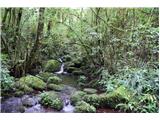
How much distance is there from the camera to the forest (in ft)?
10.5

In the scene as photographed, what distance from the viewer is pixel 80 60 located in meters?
4.18

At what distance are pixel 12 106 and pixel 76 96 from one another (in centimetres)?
69

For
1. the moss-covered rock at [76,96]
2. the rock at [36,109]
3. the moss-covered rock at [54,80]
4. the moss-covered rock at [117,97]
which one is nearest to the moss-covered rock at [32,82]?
the moss-covered rock at [54,80]

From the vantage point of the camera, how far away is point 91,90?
3.63m

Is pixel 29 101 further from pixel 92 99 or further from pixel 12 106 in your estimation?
pixel 92 99

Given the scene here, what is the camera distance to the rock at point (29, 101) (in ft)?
10.8

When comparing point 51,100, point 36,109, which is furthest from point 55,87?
point 36,109

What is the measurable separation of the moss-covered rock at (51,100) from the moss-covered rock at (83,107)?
0.24 m

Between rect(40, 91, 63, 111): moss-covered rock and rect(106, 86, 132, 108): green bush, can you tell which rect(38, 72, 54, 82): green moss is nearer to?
rect(40, 91, 63, 111): moss-covered rock

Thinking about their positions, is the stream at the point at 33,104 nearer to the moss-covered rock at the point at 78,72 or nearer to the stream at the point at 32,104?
the stream at the point at 32,104

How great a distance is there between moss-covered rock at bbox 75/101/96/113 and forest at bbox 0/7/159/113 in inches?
0.4

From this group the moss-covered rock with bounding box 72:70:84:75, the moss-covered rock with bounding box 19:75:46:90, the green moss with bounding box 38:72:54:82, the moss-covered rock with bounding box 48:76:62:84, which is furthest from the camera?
the moss-covered rock with bounding box 72:70:84:75

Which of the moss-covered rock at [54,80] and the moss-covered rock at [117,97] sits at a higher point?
the moss-covered rock at [54,80]

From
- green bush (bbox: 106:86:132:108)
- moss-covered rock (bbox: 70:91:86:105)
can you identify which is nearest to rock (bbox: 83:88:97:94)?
moss-covered rock (bbox: 70:91:86:105)
